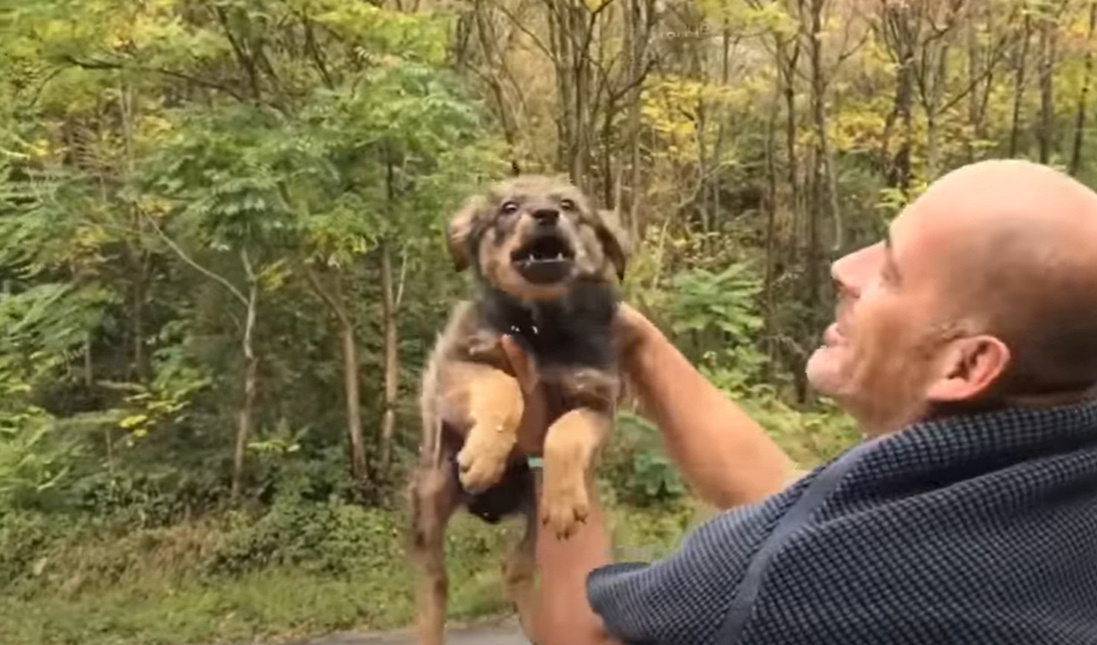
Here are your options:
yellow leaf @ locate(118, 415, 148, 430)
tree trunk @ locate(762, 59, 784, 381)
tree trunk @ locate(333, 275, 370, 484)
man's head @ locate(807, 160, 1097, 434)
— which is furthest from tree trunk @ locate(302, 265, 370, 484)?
man's head @ locate(807, 160, 1097, 434)

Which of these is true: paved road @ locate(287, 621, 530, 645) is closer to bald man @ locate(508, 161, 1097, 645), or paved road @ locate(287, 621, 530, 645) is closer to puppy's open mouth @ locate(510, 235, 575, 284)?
puppy's open mouth @ locate(510, 235, 575, 284)

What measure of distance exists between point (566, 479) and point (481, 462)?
0.11 m

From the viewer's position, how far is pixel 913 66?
14203mm

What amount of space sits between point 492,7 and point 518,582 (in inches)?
402

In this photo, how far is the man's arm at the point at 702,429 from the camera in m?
2.06

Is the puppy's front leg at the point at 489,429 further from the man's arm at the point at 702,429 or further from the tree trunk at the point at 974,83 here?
the tree trunk at the point at 974,83

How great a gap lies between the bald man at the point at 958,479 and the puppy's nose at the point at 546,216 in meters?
0.79

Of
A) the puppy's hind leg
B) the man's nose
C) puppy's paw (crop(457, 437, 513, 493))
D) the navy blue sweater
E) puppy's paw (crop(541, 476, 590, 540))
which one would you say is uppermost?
the man's nose

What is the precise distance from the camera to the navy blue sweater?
107 cm

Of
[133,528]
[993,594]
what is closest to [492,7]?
[133,528]

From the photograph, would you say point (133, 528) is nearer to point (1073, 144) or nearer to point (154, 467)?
point (154, 467)

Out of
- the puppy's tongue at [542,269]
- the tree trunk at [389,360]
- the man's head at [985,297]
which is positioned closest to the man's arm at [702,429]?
the puppy's tongue at [542,269]

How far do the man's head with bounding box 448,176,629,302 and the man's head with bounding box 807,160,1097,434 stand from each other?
75 cm

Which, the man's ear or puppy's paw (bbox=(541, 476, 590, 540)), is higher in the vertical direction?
the man's ear
